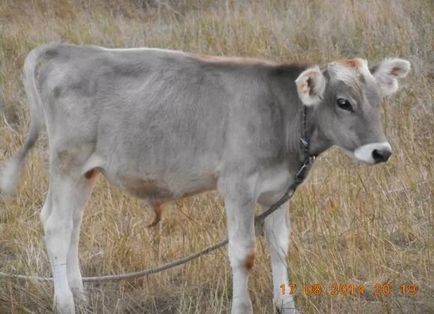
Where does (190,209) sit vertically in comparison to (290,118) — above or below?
below

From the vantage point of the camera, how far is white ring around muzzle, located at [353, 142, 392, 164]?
4980 mm

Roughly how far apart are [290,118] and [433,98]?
380cm

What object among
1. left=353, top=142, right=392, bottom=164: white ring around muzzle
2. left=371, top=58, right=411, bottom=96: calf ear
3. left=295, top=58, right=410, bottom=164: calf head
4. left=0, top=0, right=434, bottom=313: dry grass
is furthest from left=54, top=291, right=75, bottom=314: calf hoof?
left=371, top=58, right=411, bottom=96: calf ear

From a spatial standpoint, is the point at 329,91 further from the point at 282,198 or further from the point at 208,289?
the point at 208,289

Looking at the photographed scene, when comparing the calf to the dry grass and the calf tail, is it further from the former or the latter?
the dry grass

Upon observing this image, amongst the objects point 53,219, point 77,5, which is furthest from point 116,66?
point 77,5

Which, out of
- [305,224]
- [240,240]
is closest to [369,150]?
[240,240]

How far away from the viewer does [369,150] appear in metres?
5.02

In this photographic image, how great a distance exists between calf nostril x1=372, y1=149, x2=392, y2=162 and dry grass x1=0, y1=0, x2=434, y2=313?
2.80 feet

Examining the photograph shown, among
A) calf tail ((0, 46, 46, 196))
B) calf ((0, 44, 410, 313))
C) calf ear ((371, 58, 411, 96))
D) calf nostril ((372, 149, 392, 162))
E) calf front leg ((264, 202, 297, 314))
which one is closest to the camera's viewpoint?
calf nostril ((372, 149, 392, 162))

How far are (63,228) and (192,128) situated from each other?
989 mm

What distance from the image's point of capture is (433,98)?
29.4 ft
